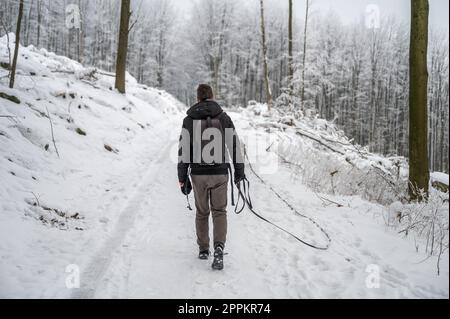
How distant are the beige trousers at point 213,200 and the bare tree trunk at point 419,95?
4.04 metres

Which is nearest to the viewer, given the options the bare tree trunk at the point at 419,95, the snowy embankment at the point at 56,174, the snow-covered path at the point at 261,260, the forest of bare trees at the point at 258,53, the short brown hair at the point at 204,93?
the snow-covered path at the point at 261,260

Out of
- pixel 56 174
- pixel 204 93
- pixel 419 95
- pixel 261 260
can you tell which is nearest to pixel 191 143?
pixel 204 93

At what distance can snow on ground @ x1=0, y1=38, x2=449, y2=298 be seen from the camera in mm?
3359

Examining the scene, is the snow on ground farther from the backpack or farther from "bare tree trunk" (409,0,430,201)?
the backpack

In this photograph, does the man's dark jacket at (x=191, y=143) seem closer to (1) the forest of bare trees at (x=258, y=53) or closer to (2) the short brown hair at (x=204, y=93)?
(2) the short brown hair at (x=204, y=93)

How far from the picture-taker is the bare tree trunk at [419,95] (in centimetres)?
595

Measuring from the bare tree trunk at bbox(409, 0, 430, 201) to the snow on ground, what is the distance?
1088 millimetres

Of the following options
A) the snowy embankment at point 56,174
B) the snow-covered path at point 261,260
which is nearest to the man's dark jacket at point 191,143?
the snow-covered path at point 261,260

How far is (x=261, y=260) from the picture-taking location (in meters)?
4.01

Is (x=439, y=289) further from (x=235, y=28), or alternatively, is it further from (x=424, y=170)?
(x=235, y=28)

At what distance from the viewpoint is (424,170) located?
6.07m

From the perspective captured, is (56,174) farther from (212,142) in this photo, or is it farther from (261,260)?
(261,260)

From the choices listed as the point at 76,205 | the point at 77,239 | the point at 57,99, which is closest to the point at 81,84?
the point at 57,99

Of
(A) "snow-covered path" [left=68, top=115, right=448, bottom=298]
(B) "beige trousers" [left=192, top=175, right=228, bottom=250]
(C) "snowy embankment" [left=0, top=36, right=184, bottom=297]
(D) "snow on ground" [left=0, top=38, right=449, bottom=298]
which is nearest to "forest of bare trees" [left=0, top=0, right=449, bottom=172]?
(C) "snowy embankment" [left=0, top=36, right=184, bottom=297]
